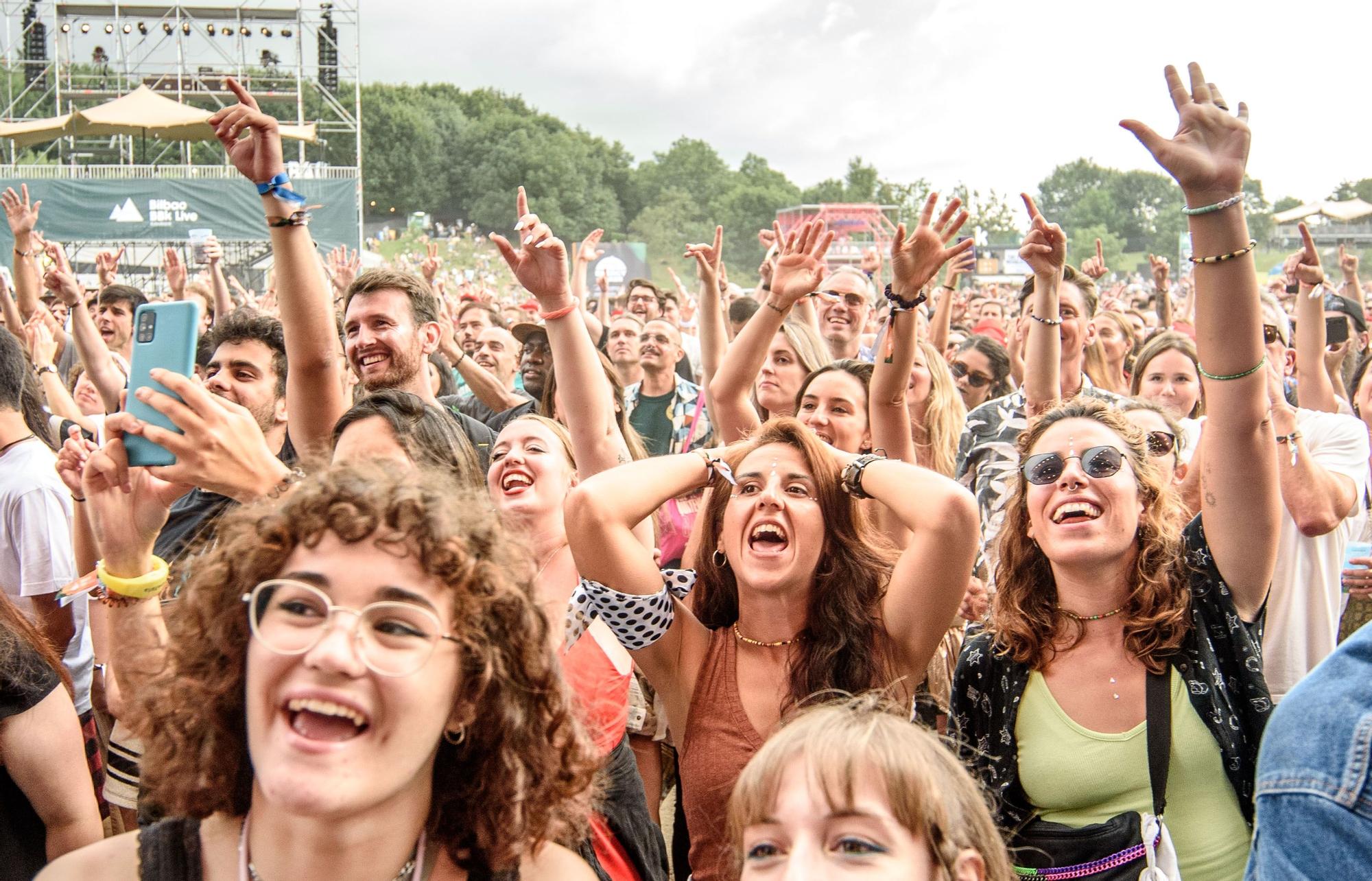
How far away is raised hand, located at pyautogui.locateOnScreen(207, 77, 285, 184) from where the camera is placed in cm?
287

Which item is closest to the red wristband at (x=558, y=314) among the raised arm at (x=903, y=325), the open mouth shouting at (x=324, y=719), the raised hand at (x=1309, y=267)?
the raised arm at (x=903, y=325)

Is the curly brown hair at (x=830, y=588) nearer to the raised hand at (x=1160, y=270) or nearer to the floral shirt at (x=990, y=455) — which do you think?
the floral shirt at (x=990, y=455)

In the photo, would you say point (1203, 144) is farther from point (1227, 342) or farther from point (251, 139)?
point (251, 139)

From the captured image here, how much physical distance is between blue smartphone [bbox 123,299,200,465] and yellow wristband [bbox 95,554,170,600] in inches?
10.8

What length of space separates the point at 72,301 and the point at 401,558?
442cm

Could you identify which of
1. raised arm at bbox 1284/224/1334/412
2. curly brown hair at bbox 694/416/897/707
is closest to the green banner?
raised arm at bbox 1284/224/1334/412

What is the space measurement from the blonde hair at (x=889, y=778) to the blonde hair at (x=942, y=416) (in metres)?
2.61

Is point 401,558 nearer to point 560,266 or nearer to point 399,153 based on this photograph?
point 560,266

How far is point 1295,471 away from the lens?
10.5ft

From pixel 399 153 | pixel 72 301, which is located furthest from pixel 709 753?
pixel 399 153

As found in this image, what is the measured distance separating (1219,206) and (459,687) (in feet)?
5.78

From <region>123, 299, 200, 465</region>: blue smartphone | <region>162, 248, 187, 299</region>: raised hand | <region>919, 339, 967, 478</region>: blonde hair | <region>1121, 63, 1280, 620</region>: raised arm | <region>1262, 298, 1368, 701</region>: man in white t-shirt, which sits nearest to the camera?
<region>123, 299, 200, 465</region>: blue smartphone

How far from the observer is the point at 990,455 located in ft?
13.2

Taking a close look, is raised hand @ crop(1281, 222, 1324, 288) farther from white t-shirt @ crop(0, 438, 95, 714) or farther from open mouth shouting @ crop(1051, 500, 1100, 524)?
white t-shirt @ crop(0, 438, 95, 714)
